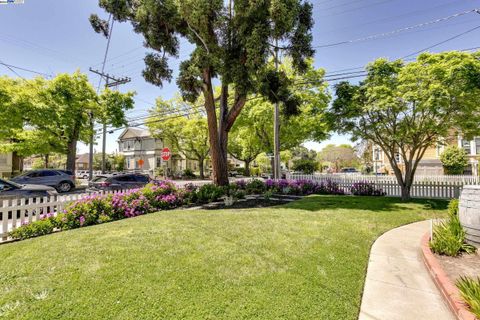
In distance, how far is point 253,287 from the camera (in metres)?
3.34

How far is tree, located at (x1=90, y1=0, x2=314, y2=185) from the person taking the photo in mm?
9938

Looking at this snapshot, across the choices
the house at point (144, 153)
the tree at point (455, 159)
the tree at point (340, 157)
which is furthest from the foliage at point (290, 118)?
the tree at point (340, 157)

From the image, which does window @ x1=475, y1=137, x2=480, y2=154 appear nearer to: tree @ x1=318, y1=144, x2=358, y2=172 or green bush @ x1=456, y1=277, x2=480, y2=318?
green bush @ x1=456, y1=277, x2=480, y2=318

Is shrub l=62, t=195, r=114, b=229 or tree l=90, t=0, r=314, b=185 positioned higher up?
tree l=90, t=0, r=314, b=185

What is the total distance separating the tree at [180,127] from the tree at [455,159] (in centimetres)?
2534

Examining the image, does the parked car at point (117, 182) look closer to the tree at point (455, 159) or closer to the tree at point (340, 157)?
the tree at point (455, 159)

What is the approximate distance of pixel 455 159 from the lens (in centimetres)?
2192

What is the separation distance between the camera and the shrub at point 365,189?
526 inches

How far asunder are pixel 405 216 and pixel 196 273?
7381mm

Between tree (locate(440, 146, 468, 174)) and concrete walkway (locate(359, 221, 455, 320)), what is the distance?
74.6 ft

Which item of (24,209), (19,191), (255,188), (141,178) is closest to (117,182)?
(141,178)

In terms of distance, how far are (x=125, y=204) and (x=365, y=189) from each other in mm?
12117

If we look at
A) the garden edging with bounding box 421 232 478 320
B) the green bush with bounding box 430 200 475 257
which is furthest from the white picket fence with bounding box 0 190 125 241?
the green bush with bounding box 430 200 475 257

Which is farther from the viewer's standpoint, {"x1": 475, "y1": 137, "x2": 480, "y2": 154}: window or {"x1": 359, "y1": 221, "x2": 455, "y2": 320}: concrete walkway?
{"x1": 475, "y1": 137, "x2": 480, "y2": 154}: window
